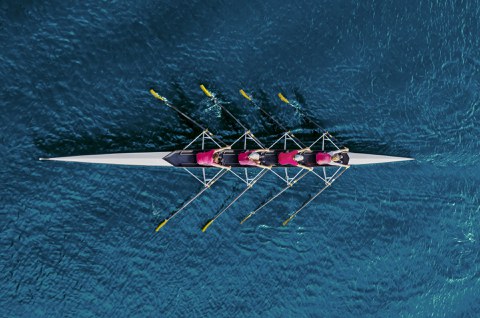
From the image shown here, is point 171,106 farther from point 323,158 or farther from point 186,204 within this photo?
point 323,158

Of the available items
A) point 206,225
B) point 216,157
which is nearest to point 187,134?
point 216,157

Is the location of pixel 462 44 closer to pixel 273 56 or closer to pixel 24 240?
pixel 273 56

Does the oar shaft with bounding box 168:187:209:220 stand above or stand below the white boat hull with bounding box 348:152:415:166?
above

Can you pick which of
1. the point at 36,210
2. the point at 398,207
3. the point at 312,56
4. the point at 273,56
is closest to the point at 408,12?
the point at 312,56

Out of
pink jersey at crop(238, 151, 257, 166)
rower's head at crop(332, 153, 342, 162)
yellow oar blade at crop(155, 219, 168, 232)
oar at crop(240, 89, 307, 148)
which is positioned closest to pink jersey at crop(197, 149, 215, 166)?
pink jersey at crop(238, 151, 257, 166)

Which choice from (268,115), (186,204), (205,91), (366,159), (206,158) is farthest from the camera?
(366,159)

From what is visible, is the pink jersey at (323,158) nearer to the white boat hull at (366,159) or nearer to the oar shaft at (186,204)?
the white boat hull at (366,159)

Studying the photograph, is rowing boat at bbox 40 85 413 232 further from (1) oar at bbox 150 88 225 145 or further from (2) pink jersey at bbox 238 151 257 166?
(2) pink jersey at bbox 238 151 257 166
